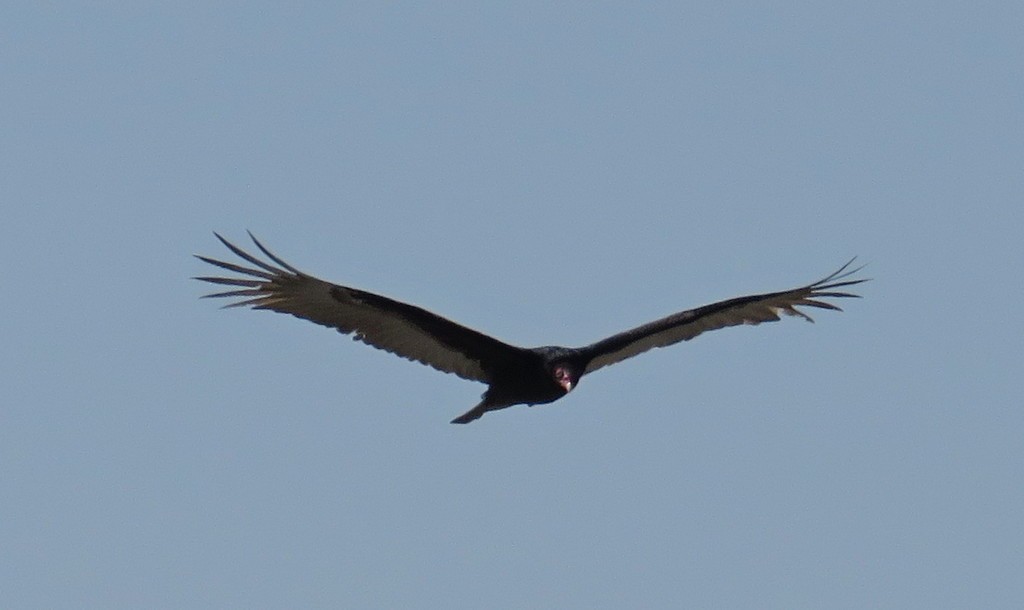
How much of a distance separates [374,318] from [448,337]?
26.2 inches

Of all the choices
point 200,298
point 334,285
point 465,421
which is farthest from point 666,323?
point 200,298

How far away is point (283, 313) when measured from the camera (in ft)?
47.0

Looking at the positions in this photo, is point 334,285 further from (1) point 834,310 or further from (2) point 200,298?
(1) point 834,310

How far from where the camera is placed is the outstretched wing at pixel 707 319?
1549 cm

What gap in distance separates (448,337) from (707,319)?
270 centimetres

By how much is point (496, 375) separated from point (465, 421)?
0.48 m

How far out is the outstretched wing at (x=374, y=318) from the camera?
14.1m

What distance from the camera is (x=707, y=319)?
53.3ft

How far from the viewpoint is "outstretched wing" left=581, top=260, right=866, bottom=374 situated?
50.8 feet

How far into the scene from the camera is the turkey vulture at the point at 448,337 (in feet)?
46.6

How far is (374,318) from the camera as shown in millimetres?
14539

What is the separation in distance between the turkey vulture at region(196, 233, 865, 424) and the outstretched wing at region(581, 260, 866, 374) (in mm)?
12

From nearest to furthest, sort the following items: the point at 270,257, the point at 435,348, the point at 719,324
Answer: the point at 270,257, the point at 435,348, the point at 719,324

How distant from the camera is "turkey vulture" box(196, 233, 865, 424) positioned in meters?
14.2
